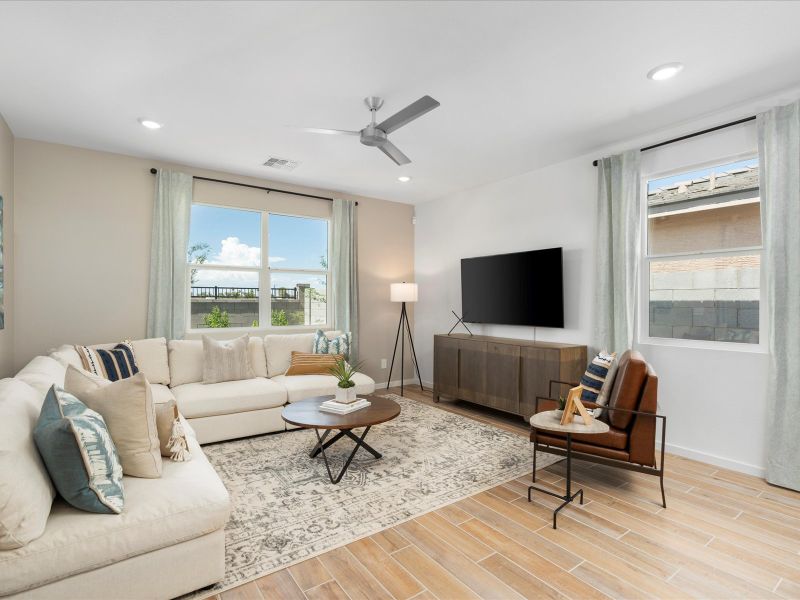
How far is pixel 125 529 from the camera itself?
1.64 m

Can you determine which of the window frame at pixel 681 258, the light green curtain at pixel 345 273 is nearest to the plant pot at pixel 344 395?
the light green curtain at pixel 345 273

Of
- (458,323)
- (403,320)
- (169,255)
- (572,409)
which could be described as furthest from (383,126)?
(403,320)

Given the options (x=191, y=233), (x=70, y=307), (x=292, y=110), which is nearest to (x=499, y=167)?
(x=292, y=110)

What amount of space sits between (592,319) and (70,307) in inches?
200

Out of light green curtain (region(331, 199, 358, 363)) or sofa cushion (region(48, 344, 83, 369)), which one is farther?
light green curtain (region(331, 199, 358, 363))

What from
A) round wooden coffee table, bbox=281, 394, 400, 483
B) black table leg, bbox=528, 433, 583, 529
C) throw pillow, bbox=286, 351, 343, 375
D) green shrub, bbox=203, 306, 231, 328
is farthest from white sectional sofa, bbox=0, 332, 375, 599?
green shrub, bbox=203, 306, 231, 328

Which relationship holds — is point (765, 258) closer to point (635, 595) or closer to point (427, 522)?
point (635, 595)

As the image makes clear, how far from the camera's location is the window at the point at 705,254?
3.24m

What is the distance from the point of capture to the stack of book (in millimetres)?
3199

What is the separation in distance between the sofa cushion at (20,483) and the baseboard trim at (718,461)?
13.6ft

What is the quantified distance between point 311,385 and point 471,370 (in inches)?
71.4

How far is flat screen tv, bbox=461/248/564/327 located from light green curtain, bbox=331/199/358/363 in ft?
4.82

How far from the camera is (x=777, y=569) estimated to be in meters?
2.02

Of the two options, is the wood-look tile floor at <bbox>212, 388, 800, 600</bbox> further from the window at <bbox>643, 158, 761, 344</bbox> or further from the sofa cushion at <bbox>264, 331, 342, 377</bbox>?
the sofa cushion at <bbox>264, 331, 342, 377</bbox>
